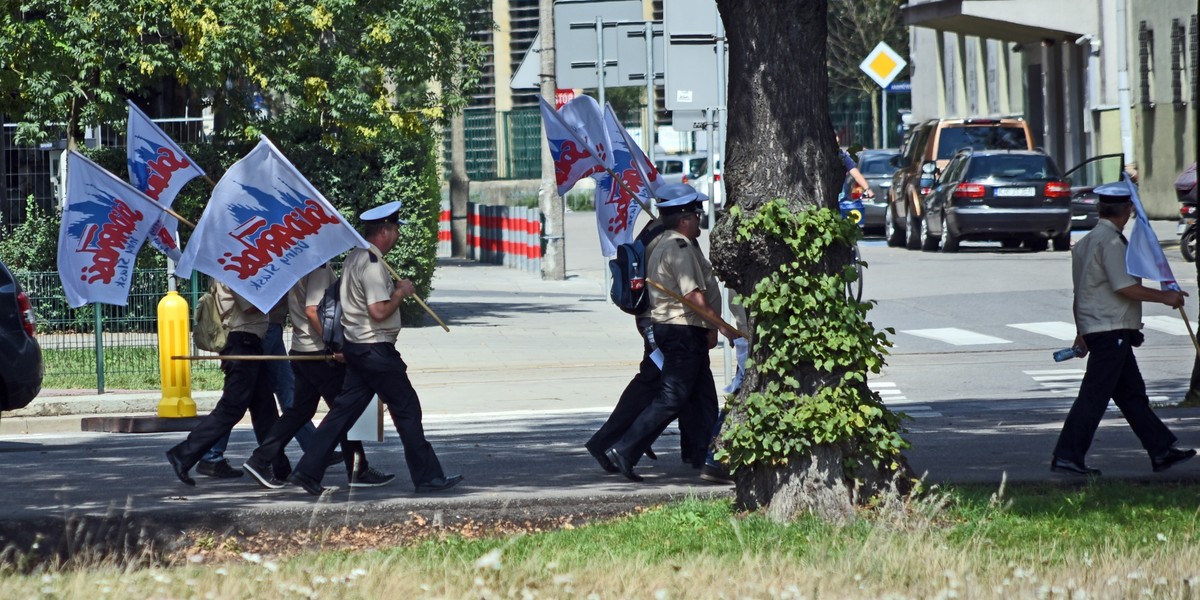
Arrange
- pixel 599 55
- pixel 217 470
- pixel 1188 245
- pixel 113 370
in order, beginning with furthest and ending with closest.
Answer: pixel 1188 245
pixel 599 55
pixel 113 370
pixel 217 470

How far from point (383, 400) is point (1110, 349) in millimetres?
3731

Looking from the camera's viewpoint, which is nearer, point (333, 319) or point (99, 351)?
point (333, 319)

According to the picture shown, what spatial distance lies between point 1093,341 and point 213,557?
4.51m

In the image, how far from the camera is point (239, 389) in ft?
32.0

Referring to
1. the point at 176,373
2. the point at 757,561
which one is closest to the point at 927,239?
the point at 176,373

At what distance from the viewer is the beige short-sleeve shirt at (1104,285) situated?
893 centimetres

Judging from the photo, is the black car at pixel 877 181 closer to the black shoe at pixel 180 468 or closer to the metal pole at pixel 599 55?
the metal pole at pixel 599 55

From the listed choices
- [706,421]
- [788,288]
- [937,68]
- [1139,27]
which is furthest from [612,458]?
[937,68]

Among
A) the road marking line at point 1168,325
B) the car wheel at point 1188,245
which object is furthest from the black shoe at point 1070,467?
the car wheel at point 1188,245

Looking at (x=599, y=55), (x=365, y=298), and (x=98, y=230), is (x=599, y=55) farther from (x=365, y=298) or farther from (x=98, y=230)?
(x=365, y=298)

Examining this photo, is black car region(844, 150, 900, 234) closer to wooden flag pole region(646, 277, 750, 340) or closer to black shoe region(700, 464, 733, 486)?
wooden flag pole region(646, 277, 750, 340)

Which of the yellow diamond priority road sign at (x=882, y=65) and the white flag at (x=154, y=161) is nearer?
the white flag at (x=154, y=161)

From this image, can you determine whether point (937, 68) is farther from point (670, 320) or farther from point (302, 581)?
point (302, 581)

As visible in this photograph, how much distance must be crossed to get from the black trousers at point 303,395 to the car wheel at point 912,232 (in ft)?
68.8
